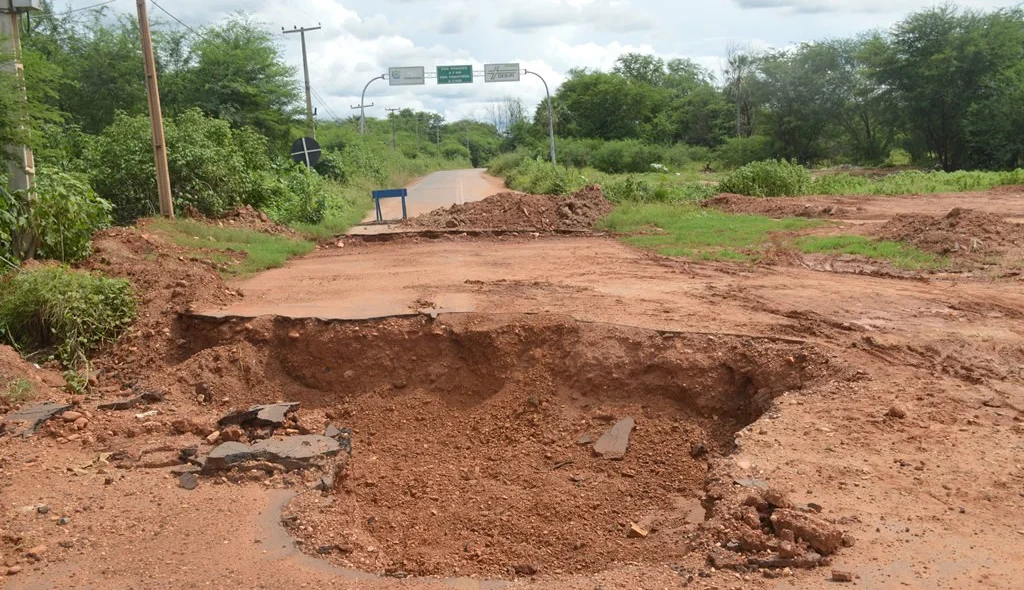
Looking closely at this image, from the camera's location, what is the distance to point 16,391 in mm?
7086

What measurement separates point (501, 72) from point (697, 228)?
17.6 meters

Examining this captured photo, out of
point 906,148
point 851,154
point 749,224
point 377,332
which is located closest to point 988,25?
point 906,148

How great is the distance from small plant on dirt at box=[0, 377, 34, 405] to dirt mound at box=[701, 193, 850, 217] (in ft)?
46.2

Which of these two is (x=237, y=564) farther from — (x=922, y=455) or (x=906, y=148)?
(x=906, y=148)

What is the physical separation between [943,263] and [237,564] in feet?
33.1

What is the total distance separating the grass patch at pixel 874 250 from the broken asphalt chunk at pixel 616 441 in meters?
6.22

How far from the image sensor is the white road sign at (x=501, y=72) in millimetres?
→ 30641

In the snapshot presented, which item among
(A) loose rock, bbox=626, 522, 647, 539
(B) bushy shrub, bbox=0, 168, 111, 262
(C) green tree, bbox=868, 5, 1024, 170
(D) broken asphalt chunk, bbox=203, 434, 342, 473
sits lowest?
(A) loose rock, bbox=626, 522, 647, 539

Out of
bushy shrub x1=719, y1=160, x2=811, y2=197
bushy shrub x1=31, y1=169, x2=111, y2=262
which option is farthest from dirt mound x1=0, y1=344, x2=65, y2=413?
bushy shrub x1=719, y1=160, x2=811, y2=197

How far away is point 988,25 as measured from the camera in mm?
32062

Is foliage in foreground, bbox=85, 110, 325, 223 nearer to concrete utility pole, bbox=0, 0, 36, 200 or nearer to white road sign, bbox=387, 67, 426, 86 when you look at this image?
concrete utility pole, bbox=0, 0, 36, 200

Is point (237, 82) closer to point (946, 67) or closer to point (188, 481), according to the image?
point (188, 481)

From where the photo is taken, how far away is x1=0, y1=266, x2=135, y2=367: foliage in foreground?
8320mm

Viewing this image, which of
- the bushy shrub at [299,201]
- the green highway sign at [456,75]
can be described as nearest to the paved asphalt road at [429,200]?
the bushy shrub at [299,201]
